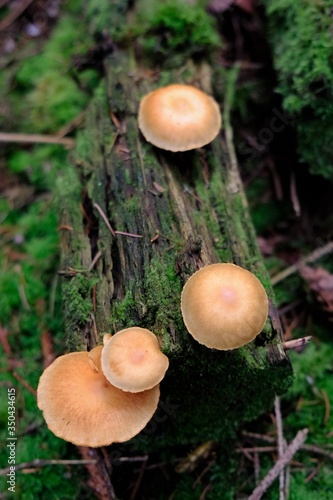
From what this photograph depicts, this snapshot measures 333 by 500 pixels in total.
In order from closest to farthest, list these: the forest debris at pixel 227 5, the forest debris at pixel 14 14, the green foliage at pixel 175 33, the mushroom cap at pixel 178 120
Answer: the mushroom cap at pixel 178 120 < the green foliage at pixel 175 33 < the forest debris at pixel 227 5 < the forest debris at pixel 14 14

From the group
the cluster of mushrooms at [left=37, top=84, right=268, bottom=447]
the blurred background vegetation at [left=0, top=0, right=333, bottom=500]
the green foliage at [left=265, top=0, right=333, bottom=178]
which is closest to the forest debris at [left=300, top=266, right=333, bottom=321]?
the blurred background vegetation at [left=0, top=0, right=333, bottom=500]

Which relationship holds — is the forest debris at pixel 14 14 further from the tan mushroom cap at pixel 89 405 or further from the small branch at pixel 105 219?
the tan mushroom cap at pixel 89 405

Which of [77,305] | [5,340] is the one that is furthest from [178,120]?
[5,340]

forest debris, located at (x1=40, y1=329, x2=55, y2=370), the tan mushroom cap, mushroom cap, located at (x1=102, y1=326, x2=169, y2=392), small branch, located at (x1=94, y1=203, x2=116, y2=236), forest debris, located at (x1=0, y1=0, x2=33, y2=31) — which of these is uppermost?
forest debris, located at (x1=0, y1=0, x2=33, y2=31)

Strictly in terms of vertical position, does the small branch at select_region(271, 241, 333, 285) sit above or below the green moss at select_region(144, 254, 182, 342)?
below

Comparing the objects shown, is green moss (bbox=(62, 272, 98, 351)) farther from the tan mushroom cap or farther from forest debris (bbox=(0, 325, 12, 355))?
forest debris (bbox=(0, 325, 12, 355))

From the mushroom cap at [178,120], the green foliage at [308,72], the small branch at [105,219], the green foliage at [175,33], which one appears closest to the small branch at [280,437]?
the small branch at [105,219]

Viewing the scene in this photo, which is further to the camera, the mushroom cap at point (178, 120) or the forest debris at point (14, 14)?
the forest debris at point (14, 14)
